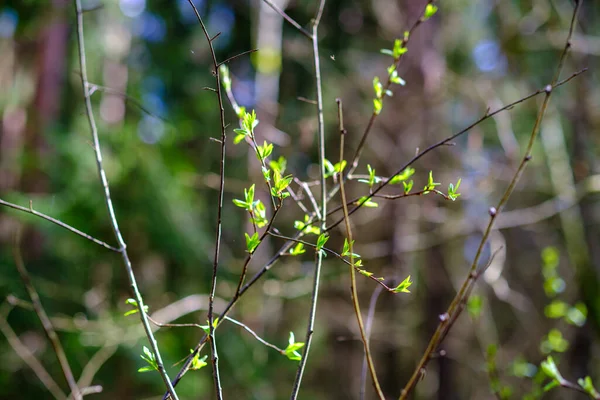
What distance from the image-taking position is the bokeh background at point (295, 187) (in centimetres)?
346

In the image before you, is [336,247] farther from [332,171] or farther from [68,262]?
[332,171]

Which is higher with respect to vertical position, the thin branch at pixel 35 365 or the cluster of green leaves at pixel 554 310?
the cluster of green leaves at pixel 554 310

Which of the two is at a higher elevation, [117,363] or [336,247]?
[336,247]

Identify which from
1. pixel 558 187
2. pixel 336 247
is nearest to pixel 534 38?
pixel 558 187

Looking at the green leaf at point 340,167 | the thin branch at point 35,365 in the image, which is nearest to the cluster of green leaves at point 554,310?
the green leaf at point 340,167

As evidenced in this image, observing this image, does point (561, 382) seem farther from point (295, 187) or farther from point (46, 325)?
point (295, 187)

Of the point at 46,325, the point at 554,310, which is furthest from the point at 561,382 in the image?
the point at 46,325

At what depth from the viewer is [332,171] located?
45.2 inches

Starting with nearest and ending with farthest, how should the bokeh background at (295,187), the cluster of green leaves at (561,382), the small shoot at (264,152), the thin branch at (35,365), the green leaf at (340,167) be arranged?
the small shoot at (264,152)
the green leaf at (340,167)
the cluster of green leaves at (561,382)
the thin branch at (35,365)
the bokeh background at (295,187)

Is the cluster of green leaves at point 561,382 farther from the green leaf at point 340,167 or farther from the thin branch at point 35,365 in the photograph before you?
the thin branch at point 35,365

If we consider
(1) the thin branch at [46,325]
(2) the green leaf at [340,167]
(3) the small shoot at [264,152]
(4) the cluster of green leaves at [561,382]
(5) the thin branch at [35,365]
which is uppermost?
(2) the green leaf at [340,167]

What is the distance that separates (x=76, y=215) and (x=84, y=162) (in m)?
0.51

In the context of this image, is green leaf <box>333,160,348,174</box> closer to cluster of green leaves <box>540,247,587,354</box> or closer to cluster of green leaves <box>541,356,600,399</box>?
cluster of green leaves <box>541,356,600,399</box>

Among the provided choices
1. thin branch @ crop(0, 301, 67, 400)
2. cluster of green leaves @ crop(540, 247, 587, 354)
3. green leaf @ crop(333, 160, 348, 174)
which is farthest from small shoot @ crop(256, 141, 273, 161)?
cluster of green leaves @ crop(540, 247, 587, 354)
